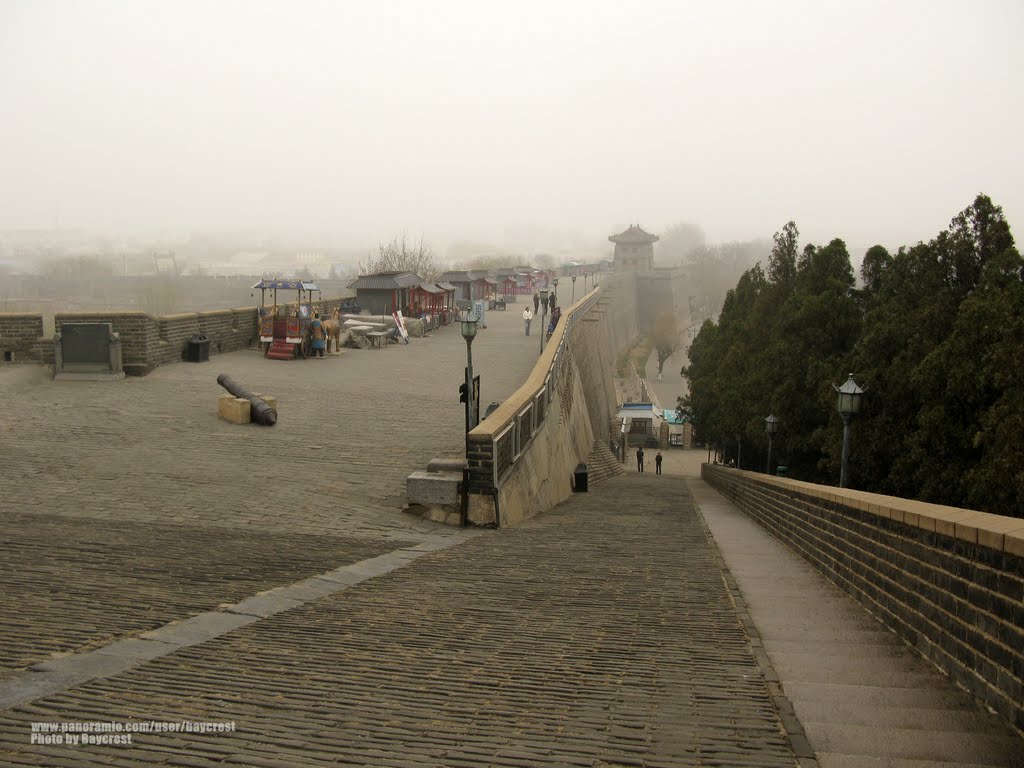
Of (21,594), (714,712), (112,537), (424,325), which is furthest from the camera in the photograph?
(424,325)

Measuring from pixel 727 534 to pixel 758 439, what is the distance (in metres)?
12.5

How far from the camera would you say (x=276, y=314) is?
26.5 metres

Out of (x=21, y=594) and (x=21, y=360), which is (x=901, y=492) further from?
(x=21, y=360)

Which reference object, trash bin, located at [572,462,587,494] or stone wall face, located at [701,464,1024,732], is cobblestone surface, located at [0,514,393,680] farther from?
trash bin, located at [572,462,587,494]

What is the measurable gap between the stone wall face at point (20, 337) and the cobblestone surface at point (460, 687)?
16.0 meters

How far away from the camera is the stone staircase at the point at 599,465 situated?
25639 mm

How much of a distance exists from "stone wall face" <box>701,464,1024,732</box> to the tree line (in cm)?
665

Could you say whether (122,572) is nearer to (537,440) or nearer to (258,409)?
(258,409)

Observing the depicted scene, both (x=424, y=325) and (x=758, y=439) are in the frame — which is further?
(x=424, y=325)

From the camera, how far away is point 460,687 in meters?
4.51

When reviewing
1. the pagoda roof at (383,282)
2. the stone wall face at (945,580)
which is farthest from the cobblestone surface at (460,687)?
the pagoda roof at (383,282)

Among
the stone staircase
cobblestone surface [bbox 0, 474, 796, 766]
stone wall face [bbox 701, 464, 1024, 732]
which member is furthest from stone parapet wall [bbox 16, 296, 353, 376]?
stone wall face [bbox 701, 464, 1024, 732]

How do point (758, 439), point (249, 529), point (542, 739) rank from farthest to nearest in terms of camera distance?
point (758, 439) → point (249, 529) → point (542, 739)

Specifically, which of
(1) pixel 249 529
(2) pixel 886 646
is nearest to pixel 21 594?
(1) pixel 249 529
